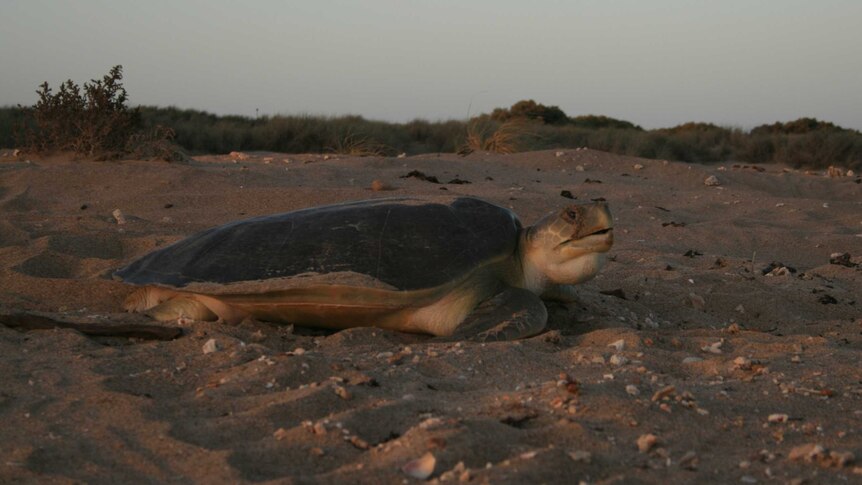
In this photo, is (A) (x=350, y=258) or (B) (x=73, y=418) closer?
(B) (x=73, y=418)

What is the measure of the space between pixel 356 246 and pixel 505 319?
791 mm

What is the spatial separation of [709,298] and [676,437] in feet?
9.65

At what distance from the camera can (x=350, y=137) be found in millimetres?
15734

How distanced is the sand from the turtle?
0.49 feet

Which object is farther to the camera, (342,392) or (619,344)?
(619,344)

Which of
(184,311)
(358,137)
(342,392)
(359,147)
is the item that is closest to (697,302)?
(184,311)

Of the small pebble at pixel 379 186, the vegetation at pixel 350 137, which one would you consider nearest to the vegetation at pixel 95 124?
the vegetation at pixel 350 137

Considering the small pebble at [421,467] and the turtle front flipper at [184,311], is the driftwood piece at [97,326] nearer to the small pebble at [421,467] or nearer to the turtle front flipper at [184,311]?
the turtle front flipper at [184,311]

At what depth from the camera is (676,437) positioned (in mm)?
→ 2453

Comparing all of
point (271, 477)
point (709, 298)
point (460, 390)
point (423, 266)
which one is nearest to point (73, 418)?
point (271, 477)

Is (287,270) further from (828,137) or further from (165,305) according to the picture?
(828,137)

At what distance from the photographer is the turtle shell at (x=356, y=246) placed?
407cm

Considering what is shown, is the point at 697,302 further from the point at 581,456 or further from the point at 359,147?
the point at 359,147

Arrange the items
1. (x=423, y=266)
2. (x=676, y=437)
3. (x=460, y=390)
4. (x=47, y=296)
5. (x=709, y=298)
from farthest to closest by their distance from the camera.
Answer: (x=709, y=298) < (x=47, y=296) < (x=423, y=266) < (x=460, y=390) < (x=676, y=437)
